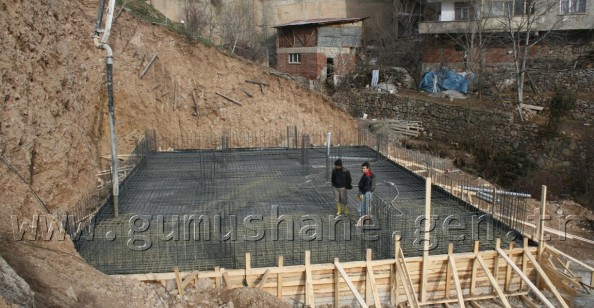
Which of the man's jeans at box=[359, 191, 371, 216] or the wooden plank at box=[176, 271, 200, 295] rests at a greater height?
the man's jeans at box=[359, 191, 371, 216]

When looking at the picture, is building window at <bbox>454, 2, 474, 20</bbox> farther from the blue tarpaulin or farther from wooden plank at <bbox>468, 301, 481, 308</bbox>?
wooden plank at <bbox>468, 301, 481, 308</bbox>

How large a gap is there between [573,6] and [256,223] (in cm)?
1584

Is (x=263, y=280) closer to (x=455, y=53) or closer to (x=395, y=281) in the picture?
(x=395, y=281)

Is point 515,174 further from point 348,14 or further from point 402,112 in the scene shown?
point 348,14

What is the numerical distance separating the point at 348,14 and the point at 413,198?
802 inches

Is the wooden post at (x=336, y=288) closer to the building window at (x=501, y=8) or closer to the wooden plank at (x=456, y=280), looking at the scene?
the wooden plank at (x=456, y=280)

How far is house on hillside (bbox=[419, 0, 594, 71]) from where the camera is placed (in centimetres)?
1725

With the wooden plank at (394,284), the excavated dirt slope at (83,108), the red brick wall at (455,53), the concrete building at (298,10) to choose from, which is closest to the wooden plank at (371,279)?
the wooden plank at (394,284)

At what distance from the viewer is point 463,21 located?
18.8m

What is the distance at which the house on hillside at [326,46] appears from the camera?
23.0m

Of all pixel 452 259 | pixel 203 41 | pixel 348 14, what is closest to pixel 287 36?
pixel 348 14

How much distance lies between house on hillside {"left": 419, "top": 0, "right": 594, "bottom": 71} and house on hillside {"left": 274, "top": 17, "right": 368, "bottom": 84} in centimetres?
415

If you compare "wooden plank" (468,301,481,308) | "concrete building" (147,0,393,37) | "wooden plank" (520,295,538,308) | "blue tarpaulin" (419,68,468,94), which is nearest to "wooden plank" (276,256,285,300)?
"wooden plank" (468,301,481,308)

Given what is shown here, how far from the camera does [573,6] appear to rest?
1731 cm
